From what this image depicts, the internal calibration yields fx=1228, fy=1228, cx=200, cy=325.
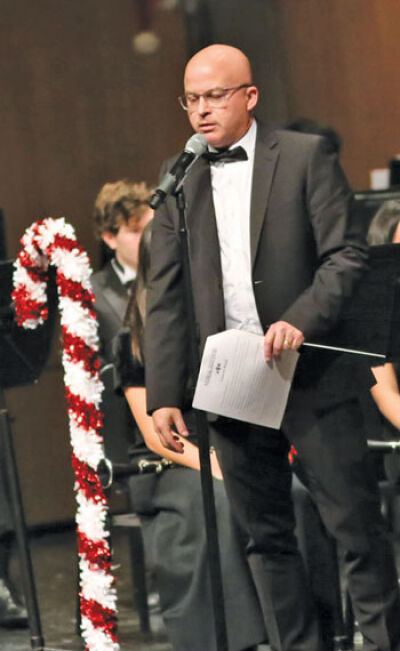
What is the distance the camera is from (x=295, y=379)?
9.52 ft

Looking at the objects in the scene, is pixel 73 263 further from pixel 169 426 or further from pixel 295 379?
pixel 295 379

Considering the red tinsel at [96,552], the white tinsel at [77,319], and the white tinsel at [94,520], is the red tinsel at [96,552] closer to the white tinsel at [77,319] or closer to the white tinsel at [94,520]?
the white tinsel at [94,520]

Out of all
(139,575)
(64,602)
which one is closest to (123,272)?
(139,575)

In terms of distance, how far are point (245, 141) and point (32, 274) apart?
30.6 inches

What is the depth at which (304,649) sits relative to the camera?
296cm

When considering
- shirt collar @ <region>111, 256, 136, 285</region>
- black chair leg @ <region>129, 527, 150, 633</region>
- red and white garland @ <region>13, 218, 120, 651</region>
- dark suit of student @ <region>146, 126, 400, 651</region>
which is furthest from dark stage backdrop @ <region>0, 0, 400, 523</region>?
dark suit of student @ <region>146, 126, 400, 651</region>

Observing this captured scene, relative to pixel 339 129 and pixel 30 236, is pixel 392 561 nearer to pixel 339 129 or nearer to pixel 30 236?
pixel 30 236

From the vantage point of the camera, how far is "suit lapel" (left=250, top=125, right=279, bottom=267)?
287 cm

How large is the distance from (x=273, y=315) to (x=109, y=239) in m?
1.39

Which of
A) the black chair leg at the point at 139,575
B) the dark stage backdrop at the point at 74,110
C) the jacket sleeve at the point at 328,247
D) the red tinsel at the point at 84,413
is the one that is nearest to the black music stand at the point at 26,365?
the red tinsel at the point at 84,413

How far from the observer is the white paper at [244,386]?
9.21 feet

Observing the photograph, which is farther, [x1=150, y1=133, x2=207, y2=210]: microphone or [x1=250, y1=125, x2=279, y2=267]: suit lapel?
[x1=250, y1=125, x2=279, y2=267]: suit lapel

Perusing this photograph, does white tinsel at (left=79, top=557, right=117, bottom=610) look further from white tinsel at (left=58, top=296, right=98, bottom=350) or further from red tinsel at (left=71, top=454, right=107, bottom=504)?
white tinsel at (left=58, top=296, right=98, bottom=350)

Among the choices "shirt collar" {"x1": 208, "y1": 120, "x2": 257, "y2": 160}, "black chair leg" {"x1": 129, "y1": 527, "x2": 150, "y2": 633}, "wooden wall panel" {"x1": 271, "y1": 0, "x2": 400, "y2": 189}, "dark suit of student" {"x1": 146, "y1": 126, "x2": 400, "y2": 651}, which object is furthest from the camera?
"wooden wall panel" {"x1": 271, "y1": 0, "x2": 400, "y2": 189}
